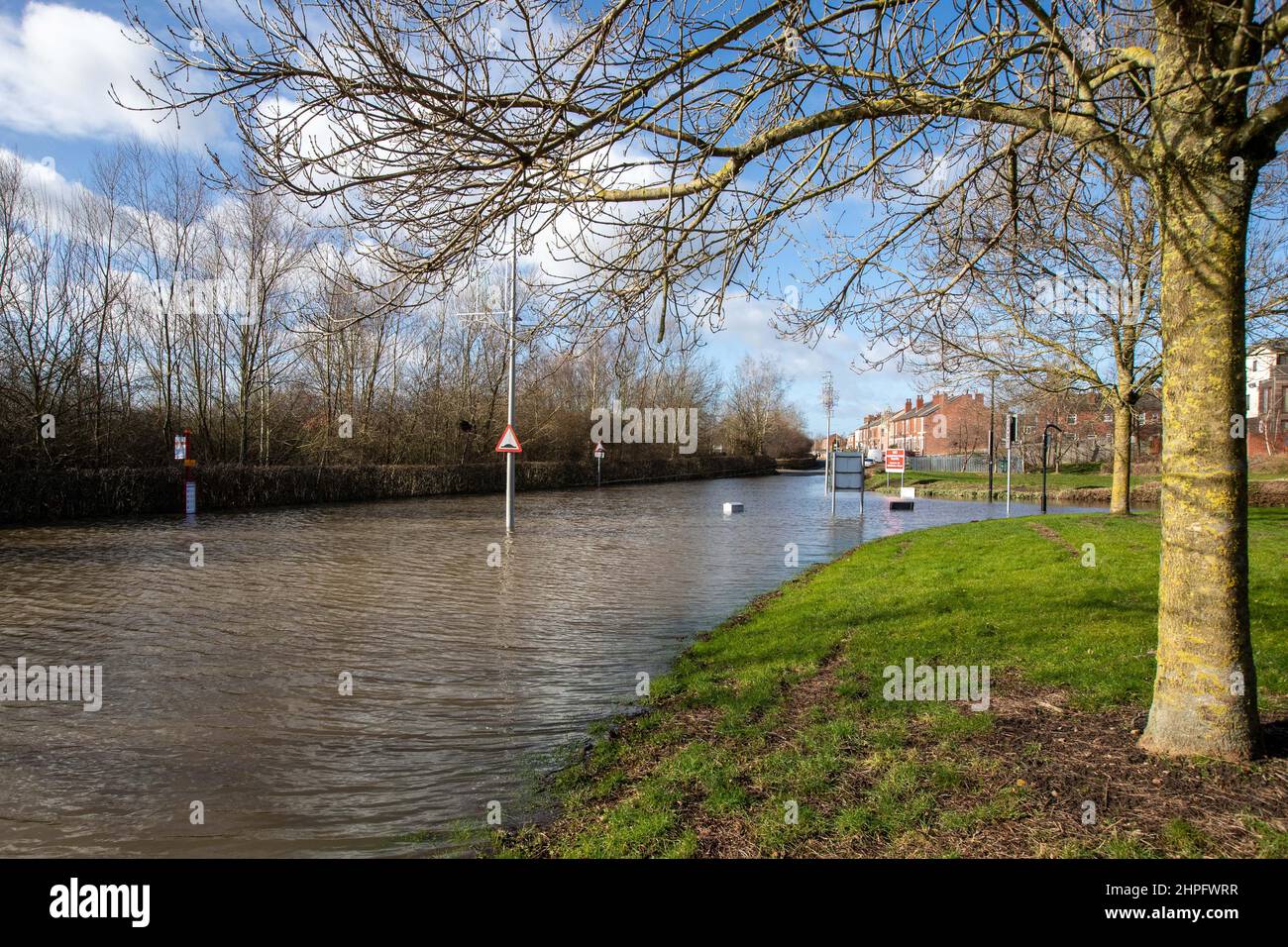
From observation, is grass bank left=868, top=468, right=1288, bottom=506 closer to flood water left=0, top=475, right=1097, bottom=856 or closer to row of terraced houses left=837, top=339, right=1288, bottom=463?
row of terraced houses left=837, top=339, right=1288, bottom=463

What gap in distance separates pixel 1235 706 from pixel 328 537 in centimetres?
1760

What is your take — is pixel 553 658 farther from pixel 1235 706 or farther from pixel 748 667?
pixel 1235 706

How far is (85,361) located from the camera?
23.3 metres

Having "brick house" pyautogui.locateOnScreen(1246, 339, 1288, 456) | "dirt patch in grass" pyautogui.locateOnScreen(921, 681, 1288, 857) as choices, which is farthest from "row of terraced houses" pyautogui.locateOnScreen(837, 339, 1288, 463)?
"dirt patch in grass" pyautogui.locateOnScreen(921, 681, 1288, 857)

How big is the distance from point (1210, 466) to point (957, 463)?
75376 mm

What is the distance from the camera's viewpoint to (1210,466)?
3.93 meters

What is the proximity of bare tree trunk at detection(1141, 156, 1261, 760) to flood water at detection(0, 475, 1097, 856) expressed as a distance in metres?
3.76

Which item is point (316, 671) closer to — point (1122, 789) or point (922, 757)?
point (922, 757)

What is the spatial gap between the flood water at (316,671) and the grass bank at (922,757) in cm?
72

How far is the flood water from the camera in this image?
168 inches

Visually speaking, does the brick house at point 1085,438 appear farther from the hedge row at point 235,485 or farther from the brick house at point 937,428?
the hedge row at point 235,485

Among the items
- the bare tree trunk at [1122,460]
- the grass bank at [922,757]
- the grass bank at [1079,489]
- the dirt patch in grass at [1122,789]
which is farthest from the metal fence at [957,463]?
the dirt patch in grass at [1122,789]
